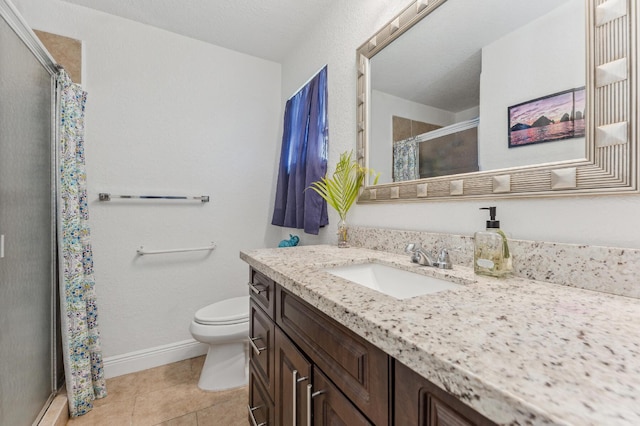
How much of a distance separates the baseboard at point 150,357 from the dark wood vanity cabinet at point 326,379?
1.09m

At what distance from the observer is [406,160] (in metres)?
1.20

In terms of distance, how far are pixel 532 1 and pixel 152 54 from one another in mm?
2165

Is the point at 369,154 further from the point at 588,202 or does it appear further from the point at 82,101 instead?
the point at 82,101

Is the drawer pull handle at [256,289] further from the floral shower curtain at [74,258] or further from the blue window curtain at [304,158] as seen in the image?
the floral shower curtain at [74,258]

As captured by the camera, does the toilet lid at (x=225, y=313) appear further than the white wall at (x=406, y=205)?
Yes

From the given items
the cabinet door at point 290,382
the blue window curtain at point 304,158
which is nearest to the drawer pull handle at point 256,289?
the cabinet door at point 290,382

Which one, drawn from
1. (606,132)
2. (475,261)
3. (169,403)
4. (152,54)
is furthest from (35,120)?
(606,132)

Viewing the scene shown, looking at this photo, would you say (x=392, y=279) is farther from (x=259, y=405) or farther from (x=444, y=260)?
(x=259, y=405)

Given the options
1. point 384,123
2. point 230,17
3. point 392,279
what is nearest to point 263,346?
point 392,279

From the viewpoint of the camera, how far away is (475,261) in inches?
31.6

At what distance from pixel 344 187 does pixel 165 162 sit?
4.44 ft

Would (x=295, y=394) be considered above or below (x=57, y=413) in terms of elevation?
above

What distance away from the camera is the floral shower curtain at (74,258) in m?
1.43

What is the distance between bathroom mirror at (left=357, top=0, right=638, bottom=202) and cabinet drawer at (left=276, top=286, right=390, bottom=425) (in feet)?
2.11
